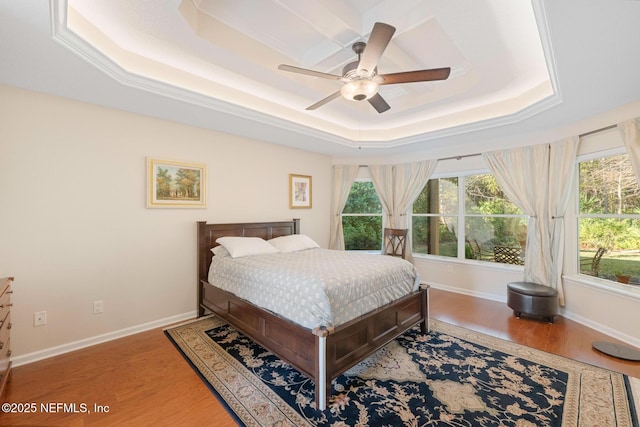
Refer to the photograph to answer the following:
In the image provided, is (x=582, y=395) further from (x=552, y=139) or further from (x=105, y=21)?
(x=105, y=21)

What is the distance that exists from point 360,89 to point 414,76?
0.42 metres

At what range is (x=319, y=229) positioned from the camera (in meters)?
5.31

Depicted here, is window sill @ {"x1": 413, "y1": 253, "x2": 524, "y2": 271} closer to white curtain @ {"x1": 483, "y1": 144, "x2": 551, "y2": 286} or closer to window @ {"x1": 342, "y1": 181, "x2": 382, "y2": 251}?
white curtain @ {"x1": 483, "y1": 144, "x2": 551, "y2": 286}

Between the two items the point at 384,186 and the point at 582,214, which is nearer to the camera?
the point at 582,214

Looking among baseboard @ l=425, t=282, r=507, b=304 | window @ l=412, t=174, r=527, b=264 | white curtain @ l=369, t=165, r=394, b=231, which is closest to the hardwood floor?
baseboard @ l=425, t=282, r=507, b=304

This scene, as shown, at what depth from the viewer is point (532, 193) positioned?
383 cm

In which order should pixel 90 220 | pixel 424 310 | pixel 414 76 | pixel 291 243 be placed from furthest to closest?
1. pixel 291 243
2. pixel 424 310
3. pixel 90 220
4. pixel 414 76

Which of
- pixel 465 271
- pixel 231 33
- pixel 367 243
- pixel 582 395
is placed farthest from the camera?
pixel 367 243

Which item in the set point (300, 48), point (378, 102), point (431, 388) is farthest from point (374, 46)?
point (431, 388)

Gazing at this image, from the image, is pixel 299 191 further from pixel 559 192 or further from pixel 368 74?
pixel 559 192

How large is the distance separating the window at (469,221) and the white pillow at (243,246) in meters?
3.02

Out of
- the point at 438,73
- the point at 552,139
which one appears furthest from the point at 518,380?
the point at 552,139

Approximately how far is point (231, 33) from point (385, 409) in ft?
10.4

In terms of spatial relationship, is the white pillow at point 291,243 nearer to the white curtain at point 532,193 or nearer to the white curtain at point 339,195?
the white curtain at point 339,195
